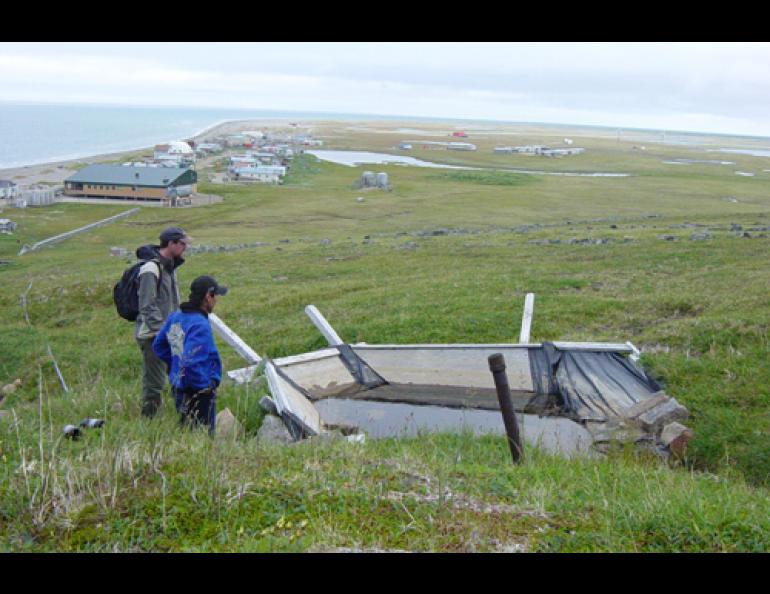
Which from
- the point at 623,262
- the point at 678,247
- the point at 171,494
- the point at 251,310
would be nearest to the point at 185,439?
the point at 171,494

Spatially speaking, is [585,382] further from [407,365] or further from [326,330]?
[326,330]

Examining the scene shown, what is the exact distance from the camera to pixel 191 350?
654cm

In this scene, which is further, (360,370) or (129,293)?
(360,370)

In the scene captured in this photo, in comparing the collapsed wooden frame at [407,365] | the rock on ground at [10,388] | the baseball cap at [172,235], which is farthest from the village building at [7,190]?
the baseball cap at [172,235]

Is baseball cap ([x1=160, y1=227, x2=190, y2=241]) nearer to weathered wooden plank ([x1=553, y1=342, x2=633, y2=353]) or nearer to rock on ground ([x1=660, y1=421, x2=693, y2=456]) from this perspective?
weathered wooden plank ([x1=553, y1=342, x2=633, y2=353])

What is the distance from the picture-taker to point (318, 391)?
10.1 metres

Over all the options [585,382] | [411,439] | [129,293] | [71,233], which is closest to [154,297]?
[129,293]

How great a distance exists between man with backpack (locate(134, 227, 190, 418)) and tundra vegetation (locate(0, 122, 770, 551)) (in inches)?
27.5

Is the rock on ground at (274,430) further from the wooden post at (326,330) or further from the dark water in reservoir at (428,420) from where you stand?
the wooden post at (326,330)

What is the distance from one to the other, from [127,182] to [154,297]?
67.7 metres

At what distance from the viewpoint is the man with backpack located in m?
7.43
